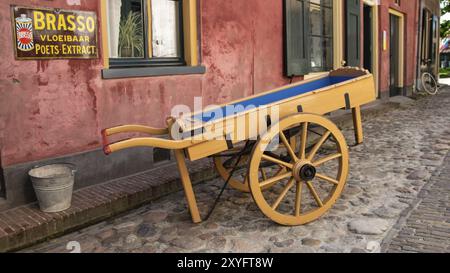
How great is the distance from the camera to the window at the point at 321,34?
8.66 metres

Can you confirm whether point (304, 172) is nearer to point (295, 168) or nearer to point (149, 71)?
point (295, 168)

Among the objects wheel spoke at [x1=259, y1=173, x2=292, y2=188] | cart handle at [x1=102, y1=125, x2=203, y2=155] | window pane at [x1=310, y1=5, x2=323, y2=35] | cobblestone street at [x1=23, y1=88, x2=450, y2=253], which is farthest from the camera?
window pane at [x1=310, y1=5, x2=323, y2=35]

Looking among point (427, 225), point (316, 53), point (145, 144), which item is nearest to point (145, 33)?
point (145, 144)

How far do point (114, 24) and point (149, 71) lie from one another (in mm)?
621

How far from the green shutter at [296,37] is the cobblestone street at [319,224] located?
258cm

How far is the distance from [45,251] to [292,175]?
1971mm

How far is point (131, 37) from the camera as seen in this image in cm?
498

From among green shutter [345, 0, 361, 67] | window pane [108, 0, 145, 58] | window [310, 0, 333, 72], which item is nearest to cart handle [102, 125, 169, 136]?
window pane [108, 0, 145, 58]

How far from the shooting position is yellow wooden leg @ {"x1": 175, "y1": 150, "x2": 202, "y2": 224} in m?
3.52

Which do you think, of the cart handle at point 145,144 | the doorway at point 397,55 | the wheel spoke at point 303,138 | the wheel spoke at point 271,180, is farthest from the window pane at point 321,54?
the cart handle at point 145,144

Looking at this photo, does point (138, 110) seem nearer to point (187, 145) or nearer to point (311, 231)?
point (187, 145)

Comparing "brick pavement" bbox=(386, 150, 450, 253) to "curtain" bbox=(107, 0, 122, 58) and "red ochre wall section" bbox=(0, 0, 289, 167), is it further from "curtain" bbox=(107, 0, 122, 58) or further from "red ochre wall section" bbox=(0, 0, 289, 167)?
"curtain" bbox=(107, 0, 122, 58)

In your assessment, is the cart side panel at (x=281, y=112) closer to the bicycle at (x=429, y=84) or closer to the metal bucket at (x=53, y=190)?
the metal bucket at (x=53, y=190)

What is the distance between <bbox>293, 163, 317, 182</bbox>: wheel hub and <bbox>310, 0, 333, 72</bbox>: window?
5.48 m
